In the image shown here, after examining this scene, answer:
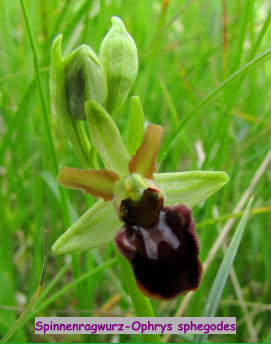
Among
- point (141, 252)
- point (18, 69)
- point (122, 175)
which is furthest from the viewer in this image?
point (18, 69)

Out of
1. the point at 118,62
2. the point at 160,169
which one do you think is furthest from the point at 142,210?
the point at 160,169

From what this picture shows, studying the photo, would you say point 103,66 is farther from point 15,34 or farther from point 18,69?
point 15,34

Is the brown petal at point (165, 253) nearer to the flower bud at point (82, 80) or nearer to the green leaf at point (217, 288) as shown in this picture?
the green leaf at point (217, 288)

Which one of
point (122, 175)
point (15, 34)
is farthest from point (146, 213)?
point (15, 34)

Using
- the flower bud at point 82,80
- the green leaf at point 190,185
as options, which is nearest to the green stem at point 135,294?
the green leaf at point 190,185

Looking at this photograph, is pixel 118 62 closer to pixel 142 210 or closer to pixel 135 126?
pixel 135 126

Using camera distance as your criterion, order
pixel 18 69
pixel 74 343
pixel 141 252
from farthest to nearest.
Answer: pixel 18 69 < pixel 74 343 < pixel 141 252

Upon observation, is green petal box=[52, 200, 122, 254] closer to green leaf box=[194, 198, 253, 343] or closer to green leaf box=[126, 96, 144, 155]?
green leaf box=[126, 96, 144, 155]

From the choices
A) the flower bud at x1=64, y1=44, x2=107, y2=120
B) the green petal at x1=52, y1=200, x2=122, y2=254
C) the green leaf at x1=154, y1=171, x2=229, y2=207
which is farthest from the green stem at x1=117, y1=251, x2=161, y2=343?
the flower bud at x1=64, y1=44, x2=107, y2=120
